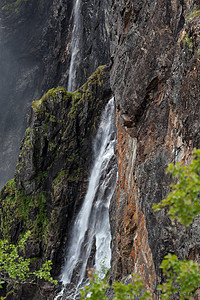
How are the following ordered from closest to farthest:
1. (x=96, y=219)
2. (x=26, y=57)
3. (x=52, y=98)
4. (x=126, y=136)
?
(x=126, y=136) → (x=96, y=219) → (x=52, y=98) → (x=26, y=57)

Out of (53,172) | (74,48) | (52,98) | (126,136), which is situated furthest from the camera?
(74,48)

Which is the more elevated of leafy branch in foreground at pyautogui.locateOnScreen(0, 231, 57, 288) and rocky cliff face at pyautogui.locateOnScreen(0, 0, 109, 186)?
rocky cliff face at pyautogui.locateOnScreen(0, 0, 109, 186)

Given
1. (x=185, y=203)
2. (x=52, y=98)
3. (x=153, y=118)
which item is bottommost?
(x=185, y=203)

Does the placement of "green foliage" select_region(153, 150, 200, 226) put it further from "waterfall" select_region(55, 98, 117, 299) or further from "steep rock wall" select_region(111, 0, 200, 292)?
"waterfall" select_region(55, 98, 117, 299)

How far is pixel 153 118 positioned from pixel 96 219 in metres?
10.9

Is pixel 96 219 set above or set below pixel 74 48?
below

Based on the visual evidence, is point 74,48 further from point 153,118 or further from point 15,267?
point 15,267

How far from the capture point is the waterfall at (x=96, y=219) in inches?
633

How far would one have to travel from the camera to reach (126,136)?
10.9 metres

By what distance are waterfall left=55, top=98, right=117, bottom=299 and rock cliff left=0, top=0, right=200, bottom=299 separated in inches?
41.0

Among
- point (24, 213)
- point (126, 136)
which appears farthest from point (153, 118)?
point (24, 213)

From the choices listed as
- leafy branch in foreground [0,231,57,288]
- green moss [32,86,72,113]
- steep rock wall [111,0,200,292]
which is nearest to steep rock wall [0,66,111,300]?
green moss [32,86,72,113]

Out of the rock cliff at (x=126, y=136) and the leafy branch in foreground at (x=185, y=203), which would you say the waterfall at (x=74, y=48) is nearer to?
the rock cliff at (x=126, y=136)

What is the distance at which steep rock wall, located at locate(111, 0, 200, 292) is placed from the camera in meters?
5.64
